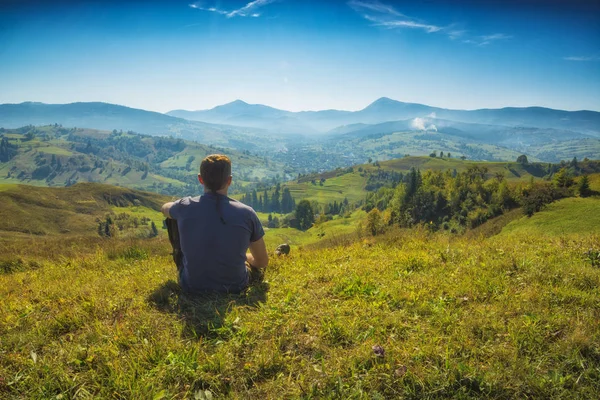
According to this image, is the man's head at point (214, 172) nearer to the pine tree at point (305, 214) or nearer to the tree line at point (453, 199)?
the tree line at point (453, 199)

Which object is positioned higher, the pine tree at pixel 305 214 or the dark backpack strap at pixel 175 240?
the dark backpack strap at pixel 175 240

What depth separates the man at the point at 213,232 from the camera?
5230mm

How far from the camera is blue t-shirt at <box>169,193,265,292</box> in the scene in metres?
5.22

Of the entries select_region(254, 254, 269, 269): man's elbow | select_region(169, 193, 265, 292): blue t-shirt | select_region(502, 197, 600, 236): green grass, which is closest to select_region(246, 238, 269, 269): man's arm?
select_region(254, 254, 269, 269): man's elbow

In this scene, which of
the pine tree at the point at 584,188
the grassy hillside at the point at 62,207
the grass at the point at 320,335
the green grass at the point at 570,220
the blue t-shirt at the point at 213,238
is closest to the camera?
the grass at the point at 320,335

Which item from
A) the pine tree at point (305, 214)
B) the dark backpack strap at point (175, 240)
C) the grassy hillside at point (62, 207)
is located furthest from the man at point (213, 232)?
the pine tree at point (305, 214)

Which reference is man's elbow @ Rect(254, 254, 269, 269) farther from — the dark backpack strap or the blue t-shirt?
the dark backpack strap

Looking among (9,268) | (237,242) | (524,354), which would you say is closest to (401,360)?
(524,354)

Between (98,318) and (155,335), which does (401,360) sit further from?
(98,318)

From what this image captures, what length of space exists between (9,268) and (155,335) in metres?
8.22

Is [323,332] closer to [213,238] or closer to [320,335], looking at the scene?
[320,335]

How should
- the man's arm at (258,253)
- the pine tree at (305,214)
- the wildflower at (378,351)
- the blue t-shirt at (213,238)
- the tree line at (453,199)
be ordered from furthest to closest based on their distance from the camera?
the pine tree at (305,214) < the tree line at (453,199) < the man's arm at (258,253) < the blue t-shirt at (213,238) < the wildflower at (378,351)

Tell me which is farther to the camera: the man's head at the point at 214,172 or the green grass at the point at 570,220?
the green grass at the point at 570,220

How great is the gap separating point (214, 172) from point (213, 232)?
1.05 metres
